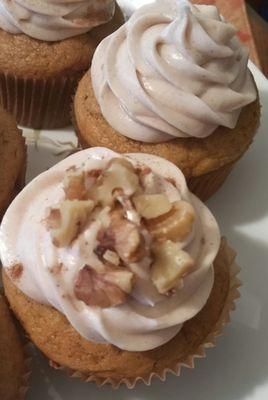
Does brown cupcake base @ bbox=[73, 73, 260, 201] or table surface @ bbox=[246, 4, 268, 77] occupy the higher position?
brown cupcake base @ bbox=[73, 73, 260, 201]

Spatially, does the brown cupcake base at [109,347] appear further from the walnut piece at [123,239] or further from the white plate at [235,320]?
the walnut piece at [123,239]

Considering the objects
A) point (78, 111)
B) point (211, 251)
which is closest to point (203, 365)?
point (211, 251)

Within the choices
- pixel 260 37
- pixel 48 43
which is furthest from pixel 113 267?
pixel 260 37

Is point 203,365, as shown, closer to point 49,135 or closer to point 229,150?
point 229,150

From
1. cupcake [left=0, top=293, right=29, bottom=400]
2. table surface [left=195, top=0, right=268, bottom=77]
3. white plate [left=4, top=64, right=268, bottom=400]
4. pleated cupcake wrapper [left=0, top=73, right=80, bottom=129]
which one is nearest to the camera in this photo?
cupcake [left=0, top=293, right=29, bottom=400]

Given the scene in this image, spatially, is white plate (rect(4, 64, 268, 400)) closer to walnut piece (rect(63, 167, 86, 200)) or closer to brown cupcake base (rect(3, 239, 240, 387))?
brown cupcake base (rect(3, 239, 240, 387))

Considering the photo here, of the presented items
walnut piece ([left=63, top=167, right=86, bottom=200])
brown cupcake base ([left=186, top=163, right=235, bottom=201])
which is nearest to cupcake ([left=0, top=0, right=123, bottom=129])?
brown cupcake base ([left=186, top=163, right=235, bottom=201])
